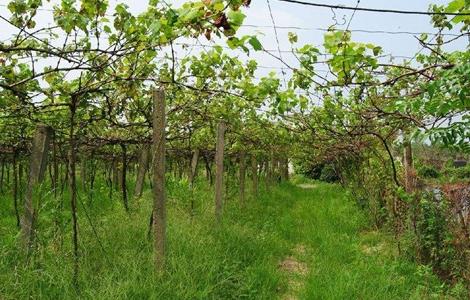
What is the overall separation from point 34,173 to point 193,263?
1.90 m

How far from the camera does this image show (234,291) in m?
4.54

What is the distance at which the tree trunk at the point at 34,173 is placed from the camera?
4484mm

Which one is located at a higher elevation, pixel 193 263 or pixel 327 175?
pixel 327 175

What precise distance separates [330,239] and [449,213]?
237 cm

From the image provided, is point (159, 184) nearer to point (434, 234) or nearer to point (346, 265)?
point (346, 265)

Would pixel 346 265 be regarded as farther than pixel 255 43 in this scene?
Yes

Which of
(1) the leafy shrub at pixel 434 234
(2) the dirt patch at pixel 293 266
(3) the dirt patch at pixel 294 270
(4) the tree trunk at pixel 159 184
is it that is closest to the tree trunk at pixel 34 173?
(4) the tree trunk at pixel 159 184

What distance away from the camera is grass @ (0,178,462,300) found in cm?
399

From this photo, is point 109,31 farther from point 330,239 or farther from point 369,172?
point 369,172

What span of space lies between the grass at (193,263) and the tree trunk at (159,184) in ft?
0.56

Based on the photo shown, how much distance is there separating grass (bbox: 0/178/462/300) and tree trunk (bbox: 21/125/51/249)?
131mm

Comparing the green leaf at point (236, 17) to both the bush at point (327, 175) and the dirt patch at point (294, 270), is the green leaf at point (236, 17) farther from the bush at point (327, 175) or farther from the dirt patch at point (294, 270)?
the bush at point (327, 175)

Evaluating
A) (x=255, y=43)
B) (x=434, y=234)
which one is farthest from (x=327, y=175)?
(x=255, y=43)

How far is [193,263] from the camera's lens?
4.74 metres
